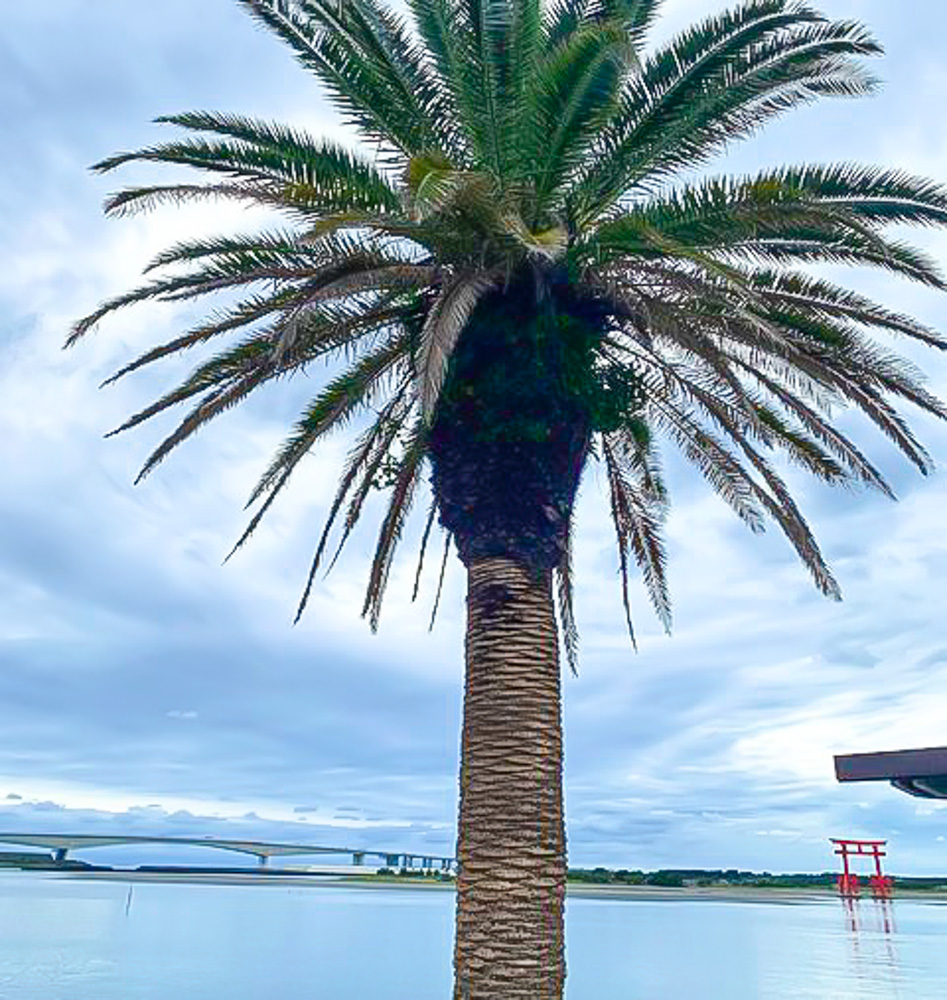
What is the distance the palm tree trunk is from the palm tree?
0.02 meters

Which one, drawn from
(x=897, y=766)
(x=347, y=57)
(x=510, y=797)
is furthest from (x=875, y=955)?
(x=347, y=57)

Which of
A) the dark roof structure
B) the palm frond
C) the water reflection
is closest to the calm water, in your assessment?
the water reflection

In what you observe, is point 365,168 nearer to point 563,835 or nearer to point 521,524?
point 521,524

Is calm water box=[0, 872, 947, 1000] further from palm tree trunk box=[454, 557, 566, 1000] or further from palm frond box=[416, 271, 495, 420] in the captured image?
palm frond box=[416, 271, 495, 420]

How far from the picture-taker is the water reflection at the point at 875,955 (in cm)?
1898

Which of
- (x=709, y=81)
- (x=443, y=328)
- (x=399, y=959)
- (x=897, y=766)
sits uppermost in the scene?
(x=709, y=81)

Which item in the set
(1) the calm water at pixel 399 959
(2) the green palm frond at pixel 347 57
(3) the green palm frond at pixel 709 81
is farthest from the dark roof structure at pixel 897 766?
(2) the green palm frond at pixel 347 57

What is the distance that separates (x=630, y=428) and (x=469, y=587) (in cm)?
308

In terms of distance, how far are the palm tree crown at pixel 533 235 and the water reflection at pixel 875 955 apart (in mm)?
12312

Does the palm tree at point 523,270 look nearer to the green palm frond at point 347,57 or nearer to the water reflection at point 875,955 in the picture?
the green palm frond at point 347,57

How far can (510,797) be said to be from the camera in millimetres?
8922

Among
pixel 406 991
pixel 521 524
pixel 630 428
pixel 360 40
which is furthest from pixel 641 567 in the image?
pixel 406 991

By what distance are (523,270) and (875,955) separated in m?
21.5

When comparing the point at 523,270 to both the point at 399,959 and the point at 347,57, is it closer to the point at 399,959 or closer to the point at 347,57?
the point at 347,57
